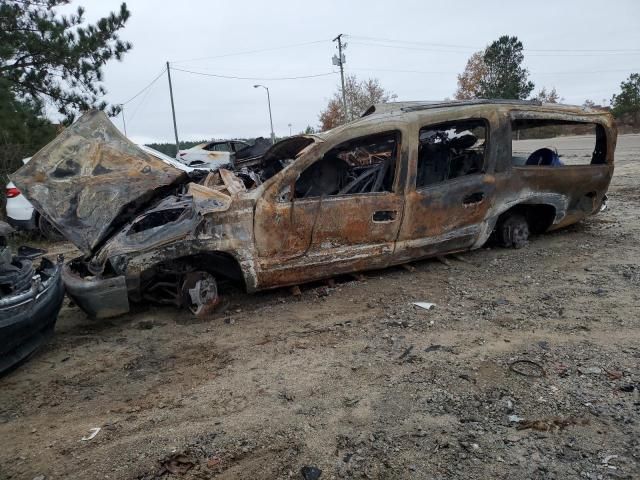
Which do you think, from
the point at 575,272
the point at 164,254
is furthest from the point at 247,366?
the point at 575,272

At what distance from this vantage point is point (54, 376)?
3225 millimetres

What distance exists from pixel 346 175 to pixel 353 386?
8.24 feet

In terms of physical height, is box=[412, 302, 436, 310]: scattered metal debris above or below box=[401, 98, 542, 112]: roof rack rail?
below

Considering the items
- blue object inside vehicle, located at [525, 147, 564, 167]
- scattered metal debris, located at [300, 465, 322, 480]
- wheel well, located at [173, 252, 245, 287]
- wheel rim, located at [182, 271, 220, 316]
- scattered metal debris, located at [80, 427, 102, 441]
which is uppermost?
blue object inside vehicle, located at [525, 147, 564, 167]

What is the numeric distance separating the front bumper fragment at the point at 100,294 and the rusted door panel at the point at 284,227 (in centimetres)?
115

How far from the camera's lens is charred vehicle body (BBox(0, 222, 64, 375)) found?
298 cm

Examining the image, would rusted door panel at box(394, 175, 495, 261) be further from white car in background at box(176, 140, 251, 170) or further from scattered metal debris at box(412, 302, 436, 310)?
white car in background at box(176, 140, 251, 170)

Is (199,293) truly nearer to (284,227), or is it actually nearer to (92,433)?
(284,227)

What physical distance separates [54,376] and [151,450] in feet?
4.41

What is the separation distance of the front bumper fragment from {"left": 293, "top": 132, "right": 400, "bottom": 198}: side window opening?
1789 mm

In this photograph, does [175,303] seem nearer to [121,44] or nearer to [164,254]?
[164,254]

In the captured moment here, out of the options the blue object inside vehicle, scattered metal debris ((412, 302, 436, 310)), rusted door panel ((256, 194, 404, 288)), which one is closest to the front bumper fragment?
rusted door panel ((256, 194, 404, 288))

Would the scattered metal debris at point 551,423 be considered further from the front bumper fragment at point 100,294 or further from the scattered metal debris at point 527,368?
the front bumper fragment at point 100,294


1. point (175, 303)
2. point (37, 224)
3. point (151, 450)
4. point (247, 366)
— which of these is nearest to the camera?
point (151, 450)
